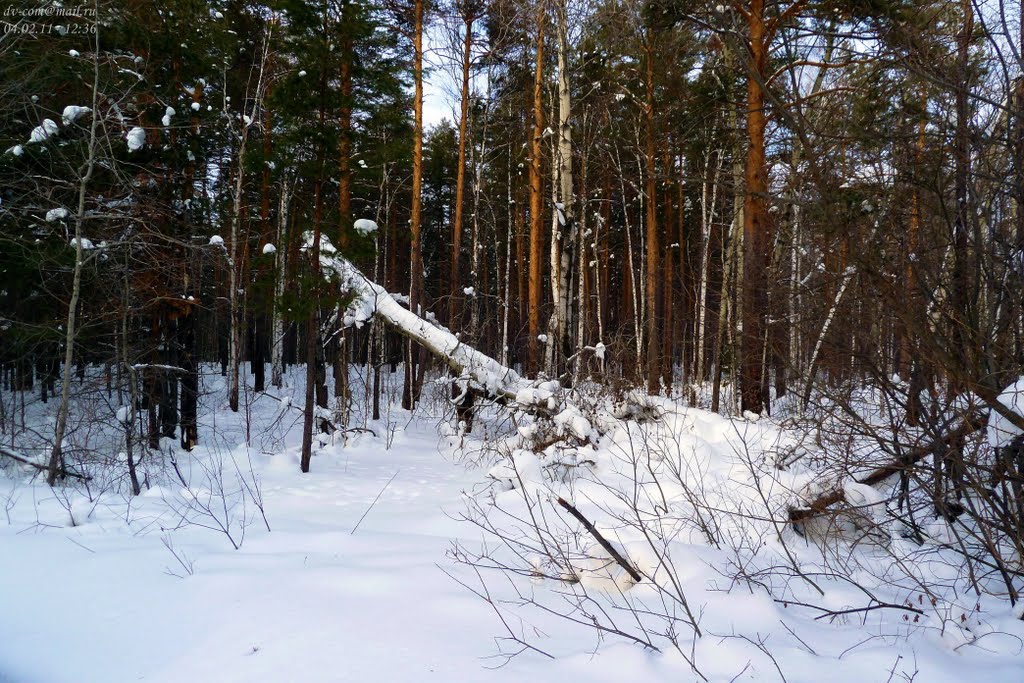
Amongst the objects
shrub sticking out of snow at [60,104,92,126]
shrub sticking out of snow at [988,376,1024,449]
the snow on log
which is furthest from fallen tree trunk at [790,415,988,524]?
shrub sticking out of snow at [60,104,92,126]

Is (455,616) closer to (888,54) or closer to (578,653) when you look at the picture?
(578,653)

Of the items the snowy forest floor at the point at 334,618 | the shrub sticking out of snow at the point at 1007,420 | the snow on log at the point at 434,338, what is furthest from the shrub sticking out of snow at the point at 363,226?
the shrub sticking out of snow at the point at 1007,420

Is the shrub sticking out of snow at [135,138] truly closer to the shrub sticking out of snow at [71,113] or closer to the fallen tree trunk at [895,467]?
the shrub sticking out of snow at [71,113]

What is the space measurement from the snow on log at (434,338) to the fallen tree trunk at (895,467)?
4.17 m

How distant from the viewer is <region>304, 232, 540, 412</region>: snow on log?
28.2ft

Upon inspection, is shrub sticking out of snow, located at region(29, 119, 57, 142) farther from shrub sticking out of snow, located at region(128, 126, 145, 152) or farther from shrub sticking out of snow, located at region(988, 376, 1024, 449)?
shrub sticking out of snow, located at region(988, 376, 1024, 449)

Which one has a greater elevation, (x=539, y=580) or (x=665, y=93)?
(x=665, y=93)

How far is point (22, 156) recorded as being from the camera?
28.9 feet

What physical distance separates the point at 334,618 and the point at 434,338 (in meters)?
6.78

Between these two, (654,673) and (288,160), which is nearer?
(654,673)

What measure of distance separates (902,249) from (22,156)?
465 inches

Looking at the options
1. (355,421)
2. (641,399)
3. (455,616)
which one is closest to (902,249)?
(455,616)

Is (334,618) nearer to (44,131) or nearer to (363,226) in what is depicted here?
(363,226)

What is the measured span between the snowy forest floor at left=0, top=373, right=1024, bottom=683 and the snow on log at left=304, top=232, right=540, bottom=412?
3.35 meters
